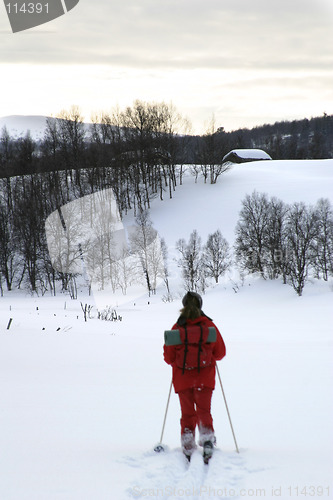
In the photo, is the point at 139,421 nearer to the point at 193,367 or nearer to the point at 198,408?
the point at 198,408

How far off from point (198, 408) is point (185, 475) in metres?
0.71

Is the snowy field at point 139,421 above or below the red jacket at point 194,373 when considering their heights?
below

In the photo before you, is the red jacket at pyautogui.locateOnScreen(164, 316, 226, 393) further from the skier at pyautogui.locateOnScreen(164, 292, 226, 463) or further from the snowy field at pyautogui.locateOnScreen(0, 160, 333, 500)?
the snowy field at pyautogui.locateOnScreen(0, 160, 333, 500)

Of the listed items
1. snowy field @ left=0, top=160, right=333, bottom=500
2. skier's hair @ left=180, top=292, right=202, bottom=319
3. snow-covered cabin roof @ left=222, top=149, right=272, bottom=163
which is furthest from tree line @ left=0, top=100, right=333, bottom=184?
skier's hair @ left=180, top=292, right=202, bottom=319

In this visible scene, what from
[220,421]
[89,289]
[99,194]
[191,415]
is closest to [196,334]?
[191,415]

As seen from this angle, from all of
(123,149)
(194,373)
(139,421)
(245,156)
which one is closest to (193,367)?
(194,373)

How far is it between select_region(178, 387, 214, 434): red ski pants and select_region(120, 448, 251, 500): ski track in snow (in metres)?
0.28

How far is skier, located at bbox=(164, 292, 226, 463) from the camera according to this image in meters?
4.10

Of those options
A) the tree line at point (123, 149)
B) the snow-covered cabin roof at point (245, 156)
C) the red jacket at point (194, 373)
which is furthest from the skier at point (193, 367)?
the snow-covered cabin roof at point (245, 156)

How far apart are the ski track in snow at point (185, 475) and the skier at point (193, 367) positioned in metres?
0.17

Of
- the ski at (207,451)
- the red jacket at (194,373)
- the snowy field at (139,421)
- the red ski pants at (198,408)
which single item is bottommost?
the snowy field at (139,421)

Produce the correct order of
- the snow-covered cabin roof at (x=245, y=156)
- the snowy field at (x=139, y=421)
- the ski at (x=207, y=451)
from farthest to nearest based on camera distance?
the snow-covered cabin roof at (x=245, y=156) → the ski at (x=207, y=451) → the snowy field at (x=139, y=421)

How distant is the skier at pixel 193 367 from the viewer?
4.10 meters

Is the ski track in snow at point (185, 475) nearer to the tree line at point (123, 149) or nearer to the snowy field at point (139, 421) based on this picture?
the snowy field at point (139, 421)
